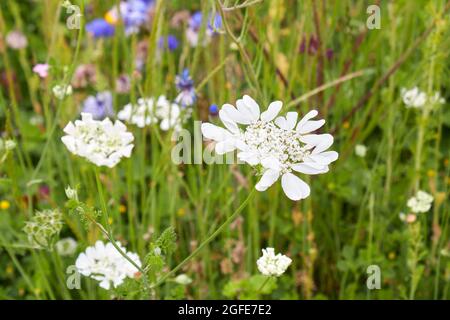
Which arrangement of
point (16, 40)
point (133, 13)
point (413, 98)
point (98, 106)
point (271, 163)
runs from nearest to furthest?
1. point (271, 163)
2. point (413, 98)
3. point (98, 106)
4. point (133, 13)
5. point (16, 40)

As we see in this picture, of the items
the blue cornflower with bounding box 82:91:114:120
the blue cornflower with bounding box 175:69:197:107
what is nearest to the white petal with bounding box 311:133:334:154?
the blue cornflower with bounding box 175:69:197:107

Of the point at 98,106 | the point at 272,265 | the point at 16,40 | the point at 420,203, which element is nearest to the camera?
the point at 272,265

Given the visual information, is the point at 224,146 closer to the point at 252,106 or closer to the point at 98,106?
the point at 252,106

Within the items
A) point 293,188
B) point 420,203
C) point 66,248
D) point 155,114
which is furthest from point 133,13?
point 293,188

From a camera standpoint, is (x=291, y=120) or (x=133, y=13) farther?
(x=133, y=13)

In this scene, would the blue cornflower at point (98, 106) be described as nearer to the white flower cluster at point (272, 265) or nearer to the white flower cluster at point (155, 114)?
the white flower cluster at point (155, 114)

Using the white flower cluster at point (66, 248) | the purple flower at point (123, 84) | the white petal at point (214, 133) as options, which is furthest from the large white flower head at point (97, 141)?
the purple flower at point (123, 84)

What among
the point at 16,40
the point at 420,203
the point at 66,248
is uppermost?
the point at 16,40

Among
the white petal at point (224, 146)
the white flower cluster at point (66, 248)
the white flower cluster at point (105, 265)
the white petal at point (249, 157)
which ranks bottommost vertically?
the white flower cluster at point (66, 248)
